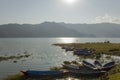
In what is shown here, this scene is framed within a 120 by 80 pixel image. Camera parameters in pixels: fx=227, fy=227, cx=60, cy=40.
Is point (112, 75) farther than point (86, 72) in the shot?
No

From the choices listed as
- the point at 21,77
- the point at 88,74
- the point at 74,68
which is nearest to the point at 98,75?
the point at 88,74

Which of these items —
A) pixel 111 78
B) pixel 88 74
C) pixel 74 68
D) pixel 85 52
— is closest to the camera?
pixel 111 78

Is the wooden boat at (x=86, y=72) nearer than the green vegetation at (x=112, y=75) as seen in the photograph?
No

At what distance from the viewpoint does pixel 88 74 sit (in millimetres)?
50219

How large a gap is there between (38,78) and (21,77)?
3.68m

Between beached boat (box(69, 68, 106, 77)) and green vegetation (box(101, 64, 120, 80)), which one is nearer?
green vegetation (box(101, 64, 120, 80))

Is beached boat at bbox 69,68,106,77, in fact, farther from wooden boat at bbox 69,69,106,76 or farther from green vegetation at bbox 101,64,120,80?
green vegetation at bbox 101,64,120,80

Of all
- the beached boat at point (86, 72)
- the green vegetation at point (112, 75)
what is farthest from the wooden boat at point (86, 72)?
the green vegetation at point (112, 75)

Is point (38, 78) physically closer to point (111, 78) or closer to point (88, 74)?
point (88, 74)

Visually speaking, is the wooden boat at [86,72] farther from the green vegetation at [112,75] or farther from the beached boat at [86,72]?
the green vegetation at [112,75]

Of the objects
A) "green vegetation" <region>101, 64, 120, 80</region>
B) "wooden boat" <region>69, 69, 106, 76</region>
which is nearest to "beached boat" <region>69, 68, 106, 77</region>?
"wooden boat" <region>69, 69, 106, 76</region>

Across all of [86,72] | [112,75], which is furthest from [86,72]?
[112,75]

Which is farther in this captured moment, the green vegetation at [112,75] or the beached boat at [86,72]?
the beached boat at [86,72]

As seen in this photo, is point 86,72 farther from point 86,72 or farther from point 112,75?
point 112,75
